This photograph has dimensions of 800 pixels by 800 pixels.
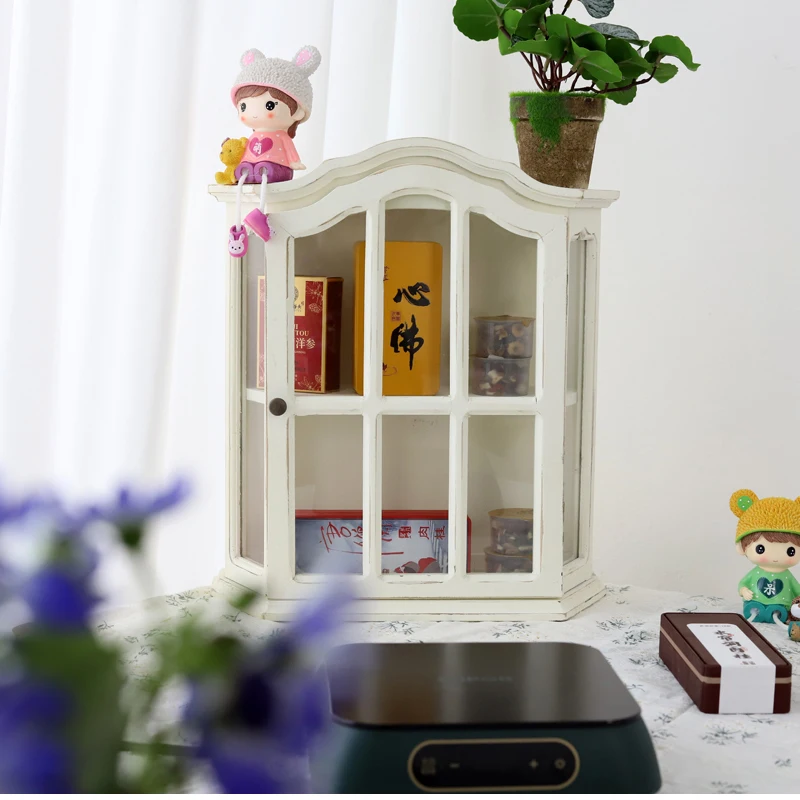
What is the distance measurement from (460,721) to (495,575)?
1.66ft

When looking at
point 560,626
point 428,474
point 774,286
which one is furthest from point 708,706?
point 774,286

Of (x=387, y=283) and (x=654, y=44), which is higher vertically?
(x=654, y=44)

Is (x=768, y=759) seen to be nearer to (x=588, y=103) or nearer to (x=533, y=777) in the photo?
(x=533, y=777)

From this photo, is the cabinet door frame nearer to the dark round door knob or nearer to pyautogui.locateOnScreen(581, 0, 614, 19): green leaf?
the dark round door knob

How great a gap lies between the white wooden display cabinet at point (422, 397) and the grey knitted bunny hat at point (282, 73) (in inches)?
5.3

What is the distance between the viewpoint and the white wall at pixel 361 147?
129cm

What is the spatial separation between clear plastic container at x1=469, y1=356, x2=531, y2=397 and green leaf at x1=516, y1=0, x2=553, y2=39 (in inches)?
16.3

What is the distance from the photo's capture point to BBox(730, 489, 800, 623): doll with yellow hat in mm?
1152

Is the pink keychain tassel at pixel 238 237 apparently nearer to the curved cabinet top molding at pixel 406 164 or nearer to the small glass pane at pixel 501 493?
the curved cabinet top molding at pixel 406 164

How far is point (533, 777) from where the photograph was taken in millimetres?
677

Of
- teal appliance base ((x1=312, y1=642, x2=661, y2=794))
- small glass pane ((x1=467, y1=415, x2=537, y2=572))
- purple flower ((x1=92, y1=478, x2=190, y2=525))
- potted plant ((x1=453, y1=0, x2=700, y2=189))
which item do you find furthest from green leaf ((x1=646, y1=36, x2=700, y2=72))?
purple flower ((x1=92, y1=478, x2=190, y2=525))

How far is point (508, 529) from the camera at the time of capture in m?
1.20

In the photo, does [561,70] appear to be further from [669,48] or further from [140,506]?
[140,506]

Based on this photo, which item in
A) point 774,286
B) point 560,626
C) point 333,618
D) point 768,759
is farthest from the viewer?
point 774,286
